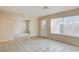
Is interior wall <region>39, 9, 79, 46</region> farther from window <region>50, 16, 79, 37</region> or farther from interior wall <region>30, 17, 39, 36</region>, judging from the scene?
interior wall <region>30, 17, 39, 36</region>

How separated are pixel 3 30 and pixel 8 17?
87 centimetres

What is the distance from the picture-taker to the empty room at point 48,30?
3.82 meters

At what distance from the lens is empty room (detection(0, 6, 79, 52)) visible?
3.82 meters

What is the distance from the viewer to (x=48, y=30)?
20.9 ft

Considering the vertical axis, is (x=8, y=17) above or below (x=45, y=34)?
above

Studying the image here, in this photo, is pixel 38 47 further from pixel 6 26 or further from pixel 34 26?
pixel 34 26

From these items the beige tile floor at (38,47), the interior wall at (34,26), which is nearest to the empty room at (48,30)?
the beige tile floor at (38,47)

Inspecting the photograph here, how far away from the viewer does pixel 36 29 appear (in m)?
7.62

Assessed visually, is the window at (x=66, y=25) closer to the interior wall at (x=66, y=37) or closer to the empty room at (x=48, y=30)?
the empty room at (x=48, y=30)

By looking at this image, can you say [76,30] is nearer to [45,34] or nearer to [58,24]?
[58,24]

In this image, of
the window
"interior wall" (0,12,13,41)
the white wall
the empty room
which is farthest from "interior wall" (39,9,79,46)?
"interior wall" (0,12,13,41)

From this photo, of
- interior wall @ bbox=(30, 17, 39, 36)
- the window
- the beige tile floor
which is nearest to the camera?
the beige tile floor

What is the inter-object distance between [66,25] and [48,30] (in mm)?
1663
